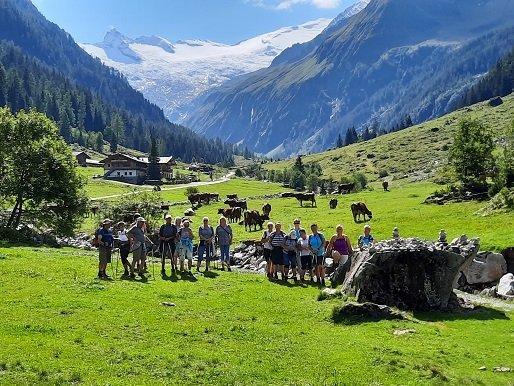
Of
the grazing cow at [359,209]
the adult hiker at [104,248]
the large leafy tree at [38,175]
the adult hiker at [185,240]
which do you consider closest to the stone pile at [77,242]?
the large leafy tree at [38,175]

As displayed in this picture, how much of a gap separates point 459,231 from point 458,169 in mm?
29231

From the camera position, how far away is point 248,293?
82.1ft

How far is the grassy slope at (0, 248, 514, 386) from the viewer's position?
48.4 feet

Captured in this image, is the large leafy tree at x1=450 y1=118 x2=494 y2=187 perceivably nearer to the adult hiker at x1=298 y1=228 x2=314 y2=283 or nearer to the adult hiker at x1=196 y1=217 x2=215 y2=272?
the adult hiker at x1=298 y1=228 x2=314 y2=283

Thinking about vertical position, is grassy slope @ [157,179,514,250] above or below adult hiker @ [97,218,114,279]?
above

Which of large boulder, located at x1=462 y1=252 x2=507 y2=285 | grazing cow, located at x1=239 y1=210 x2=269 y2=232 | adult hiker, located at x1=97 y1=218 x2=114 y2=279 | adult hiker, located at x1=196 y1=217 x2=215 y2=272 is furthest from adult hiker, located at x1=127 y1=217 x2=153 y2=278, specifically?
grazing cow, located at x1=239 y1=210 x2=269 y2=232

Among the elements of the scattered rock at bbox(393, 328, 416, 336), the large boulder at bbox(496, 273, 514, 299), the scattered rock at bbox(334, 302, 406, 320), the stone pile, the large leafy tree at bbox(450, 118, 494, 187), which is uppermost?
the large leafy tree at bbox(450, 118, 494, 187)

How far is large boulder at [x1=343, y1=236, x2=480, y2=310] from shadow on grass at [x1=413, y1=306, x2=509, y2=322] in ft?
1.42

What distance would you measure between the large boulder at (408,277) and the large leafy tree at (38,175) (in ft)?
103

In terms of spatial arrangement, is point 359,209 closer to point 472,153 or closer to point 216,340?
point 472,153

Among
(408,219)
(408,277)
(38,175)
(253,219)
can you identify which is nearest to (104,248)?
(408,277)

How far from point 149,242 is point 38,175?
20.5 metres

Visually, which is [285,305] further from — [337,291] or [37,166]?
[37,166]

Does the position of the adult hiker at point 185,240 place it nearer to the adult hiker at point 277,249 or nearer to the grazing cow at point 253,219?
the adult hiker at point 277,249
